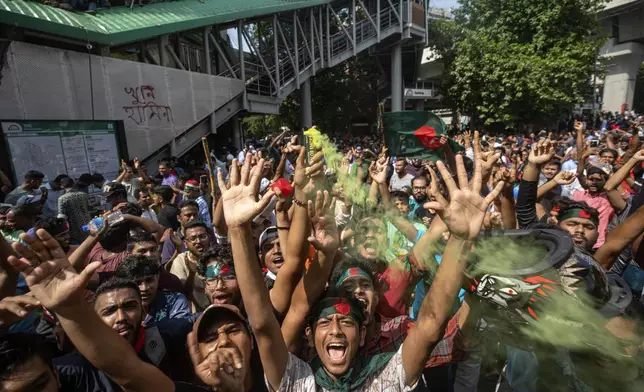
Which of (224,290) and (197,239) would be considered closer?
(224,290)

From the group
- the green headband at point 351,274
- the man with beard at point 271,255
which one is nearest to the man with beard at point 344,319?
the green headband at point 351,274

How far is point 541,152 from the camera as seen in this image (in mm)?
2965

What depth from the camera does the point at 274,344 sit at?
169cm

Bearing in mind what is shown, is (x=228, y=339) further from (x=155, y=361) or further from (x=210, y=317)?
(x=155, y=361)

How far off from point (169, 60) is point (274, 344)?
523 inches

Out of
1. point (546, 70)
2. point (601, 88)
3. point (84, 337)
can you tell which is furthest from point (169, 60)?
point (601, 88)

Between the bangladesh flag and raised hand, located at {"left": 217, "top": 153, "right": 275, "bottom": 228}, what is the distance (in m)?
3.96

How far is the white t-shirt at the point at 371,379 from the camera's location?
68.1 inches

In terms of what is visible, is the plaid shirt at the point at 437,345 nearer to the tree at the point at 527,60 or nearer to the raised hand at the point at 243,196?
the raised hand at the point at 243,196

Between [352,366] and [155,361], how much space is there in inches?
40.4

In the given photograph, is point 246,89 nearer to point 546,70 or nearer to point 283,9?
point 283,9

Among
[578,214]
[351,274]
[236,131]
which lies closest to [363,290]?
[351,274]

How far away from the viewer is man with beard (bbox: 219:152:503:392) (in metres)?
1.61

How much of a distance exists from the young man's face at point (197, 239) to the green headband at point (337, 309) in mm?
1842
